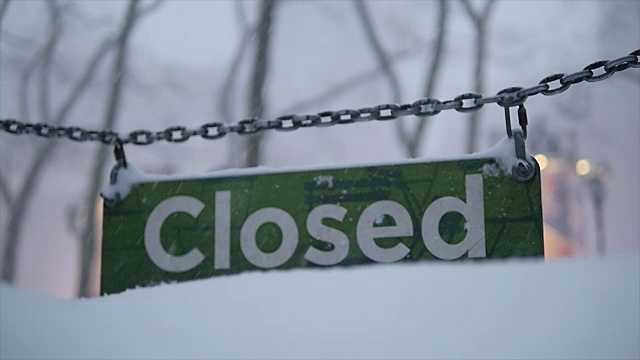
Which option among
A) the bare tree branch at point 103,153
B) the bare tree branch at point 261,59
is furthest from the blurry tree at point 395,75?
the bare tree branch at point 103,153

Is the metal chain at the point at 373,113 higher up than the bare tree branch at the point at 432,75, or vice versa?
the bare tree branch at the point at 432,75

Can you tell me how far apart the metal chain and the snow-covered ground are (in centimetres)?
34

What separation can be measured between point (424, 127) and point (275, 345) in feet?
21.3

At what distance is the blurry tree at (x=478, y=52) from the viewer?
7.42 m

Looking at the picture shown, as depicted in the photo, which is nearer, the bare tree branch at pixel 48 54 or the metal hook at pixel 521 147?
the metal hook at pixel 521 147

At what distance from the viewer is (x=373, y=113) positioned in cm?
147

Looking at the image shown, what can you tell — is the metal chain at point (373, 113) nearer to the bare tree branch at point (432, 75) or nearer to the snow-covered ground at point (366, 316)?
the snow-covered ground at point (366, 316)

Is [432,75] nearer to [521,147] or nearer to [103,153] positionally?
[103,153]

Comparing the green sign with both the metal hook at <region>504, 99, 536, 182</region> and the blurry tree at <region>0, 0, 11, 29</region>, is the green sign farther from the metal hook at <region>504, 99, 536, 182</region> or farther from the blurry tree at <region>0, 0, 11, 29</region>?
the blurry tree at <region>0, 0, 11, 29</region>

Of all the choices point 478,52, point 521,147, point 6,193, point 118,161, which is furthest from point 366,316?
point 6,193

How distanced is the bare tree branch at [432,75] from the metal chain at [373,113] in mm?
5777

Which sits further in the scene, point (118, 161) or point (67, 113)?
point (67, 113)

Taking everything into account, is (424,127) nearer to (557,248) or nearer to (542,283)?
(557,248)

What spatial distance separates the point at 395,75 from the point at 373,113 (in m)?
6.37
